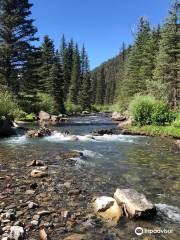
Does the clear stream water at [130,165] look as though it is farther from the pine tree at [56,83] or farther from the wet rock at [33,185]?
the pine tree at [56,83]

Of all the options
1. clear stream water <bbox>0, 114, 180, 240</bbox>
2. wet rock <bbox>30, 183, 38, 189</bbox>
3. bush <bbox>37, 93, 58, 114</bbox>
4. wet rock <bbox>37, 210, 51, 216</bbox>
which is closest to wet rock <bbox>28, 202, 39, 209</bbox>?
wet rock <bbox>37, 210, 51, 216</bbox>

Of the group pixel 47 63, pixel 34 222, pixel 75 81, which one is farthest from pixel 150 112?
pixel 75 81

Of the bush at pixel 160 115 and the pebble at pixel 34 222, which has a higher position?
the bush at pixel 160 115

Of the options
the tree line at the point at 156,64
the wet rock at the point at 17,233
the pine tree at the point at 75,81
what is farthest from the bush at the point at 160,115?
the pine tree at the point at 75,81

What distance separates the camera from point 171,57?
39438 millimetres

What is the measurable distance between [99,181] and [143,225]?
3.75 m

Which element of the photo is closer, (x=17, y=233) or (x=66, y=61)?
(x=17, y=233)

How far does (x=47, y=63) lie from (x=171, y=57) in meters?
34.1

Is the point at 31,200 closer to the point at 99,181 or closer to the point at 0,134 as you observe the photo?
the point at 99,181

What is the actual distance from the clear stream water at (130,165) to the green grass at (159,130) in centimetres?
258

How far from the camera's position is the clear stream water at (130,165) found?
26.3ft

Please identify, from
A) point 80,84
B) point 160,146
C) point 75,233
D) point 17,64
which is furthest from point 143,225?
point 80,84

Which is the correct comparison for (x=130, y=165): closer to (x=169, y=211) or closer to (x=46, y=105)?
(x=169, y=211)

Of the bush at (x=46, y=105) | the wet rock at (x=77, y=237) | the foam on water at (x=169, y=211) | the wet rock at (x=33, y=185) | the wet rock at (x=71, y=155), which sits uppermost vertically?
the bush at (x=46, y=105)
